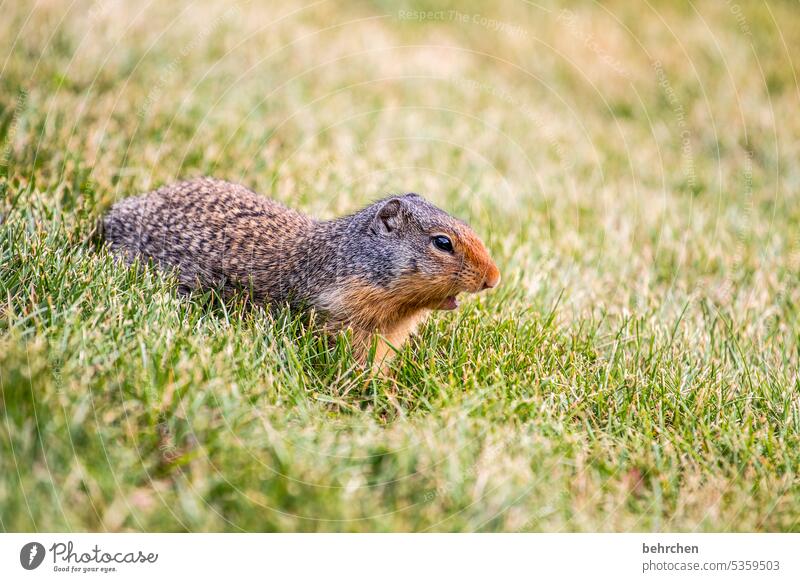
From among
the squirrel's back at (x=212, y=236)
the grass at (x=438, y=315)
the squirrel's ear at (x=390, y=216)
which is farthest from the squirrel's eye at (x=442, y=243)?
the squirrel's back at (x=212, y=236)

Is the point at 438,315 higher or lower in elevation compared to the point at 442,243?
lower

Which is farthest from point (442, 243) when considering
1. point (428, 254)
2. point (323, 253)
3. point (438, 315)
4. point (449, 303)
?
point (323, 253)

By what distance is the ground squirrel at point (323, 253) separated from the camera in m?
4.18

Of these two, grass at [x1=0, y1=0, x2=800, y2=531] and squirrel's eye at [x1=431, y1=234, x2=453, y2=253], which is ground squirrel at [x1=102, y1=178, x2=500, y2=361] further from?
grass at [x1=0, y1=0, x2=800, y2=531]

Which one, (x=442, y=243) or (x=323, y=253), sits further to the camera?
(x=323, y=253)

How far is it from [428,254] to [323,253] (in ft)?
2.01

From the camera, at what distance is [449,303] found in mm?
4207

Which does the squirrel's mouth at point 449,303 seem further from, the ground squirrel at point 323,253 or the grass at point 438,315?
the grass at point 438,315

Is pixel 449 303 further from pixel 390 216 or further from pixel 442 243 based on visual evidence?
pixel 390 216

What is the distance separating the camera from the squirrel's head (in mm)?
4117

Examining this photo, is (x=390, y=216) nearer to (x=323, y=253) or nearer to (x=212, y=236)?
(x=323, y=253)

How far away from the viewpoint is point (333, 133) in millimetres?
7043

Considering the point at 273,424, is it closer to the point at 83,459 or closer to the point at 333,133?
the point at 83,459
